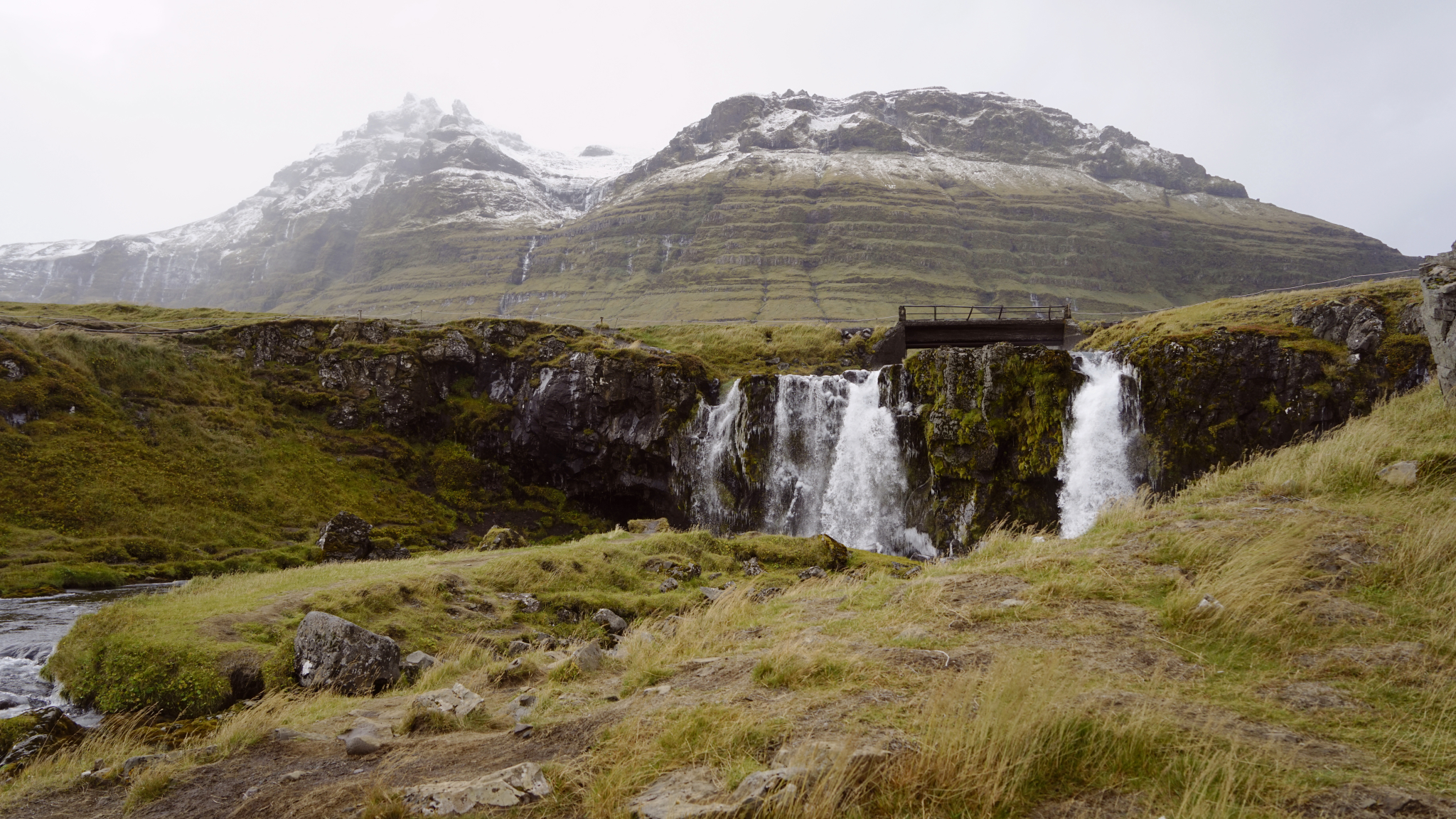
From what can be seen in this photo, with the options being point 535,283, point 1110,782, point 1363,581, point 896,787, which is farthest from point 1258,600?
point 535,283

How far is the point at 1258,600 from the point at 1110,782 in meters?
3.74

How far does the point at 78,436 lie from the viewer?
33188 mm

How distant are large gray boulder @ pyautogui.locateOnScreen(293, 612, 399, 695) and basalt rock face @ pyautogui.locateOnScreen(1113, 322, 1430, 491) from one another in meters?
30.9

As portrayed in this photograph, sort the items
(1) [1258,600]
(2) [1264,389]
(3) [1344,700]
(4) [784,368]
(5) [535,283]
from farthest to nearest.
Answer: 1. (5) [535,283]
2. (4) [784,368]
3. (2) [1264,389]
4. (1) [1258,600]
5. (3) [1344,700]

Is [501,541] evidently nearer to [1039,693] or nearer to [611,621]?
[611,621]

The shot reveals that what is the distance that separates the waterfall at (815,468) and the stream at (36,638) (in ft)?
85.1

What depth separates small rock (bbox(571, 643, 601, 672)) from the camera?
8906mm

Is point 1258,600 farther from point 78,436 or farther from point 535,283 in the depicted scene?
point 535,283

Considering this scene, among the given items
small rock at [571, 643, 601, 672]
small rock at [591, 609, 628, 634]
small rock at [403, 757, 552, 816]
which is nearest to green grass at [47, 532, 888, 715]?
small rock at [591, 609, 628, 634]

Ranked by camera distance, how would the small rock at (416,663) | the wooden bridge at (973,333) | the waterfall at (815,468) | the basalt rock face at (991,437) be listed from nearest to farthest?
the small rock at (416,663) < the basalt rock face at (991,437) < the waterfall at (815,468) < the wooden bridge at (973,333)

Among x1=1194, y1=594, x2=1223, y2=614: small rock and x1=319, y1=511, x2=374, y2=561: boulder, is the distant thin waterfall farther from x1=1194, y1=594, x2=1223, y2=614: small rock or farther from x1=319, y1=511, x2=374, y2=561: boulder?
x1=1194, y1=594, x2=1223, y2=614: small rock

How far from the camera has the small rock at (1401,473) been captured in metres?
9.40

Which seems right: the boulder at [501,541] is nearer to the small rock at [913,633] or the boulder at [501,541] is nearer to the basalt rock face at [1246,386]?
the small rock at [913,633]

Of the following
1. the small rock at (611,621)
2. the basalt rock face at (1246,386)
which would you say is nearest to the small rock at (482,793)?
the small rock at (611,621)
